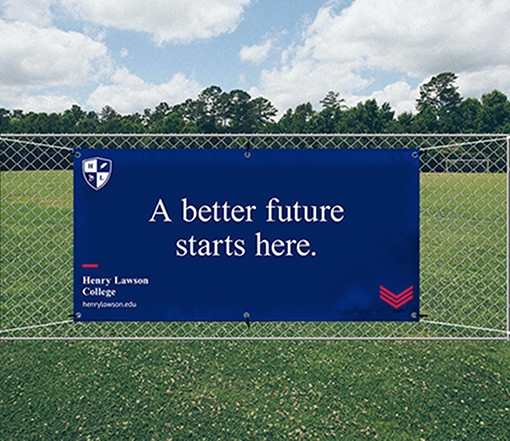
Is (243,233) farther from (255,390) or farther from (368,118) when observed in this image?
(368,118)

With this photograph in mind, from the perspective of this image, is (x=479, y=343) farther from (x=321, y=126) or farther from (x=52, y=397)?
(x=321, y=126)

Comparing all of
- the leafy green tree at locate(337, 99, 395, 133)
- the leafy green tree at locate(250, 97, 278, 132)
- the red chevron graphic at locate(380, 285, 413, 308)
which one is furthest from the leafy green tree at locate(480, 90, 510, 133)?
the red chevron graphic at locate(380, 285, 413, 308)

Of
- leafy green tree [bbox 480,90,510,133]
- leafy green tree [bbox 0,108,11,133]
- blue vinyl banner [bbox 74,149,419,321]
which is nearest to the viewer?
blue vinyl banner [bbox 74,149,419,321]

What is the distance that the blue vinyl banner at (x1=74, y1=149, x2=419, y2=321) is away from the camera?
135 inches

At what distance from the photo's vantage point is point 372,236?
11.4 feet

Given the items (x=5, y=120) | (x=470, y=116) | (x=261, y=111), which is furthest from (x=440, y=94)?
(x=5, y=120)

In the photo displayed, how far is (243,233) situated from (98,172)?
1.37m

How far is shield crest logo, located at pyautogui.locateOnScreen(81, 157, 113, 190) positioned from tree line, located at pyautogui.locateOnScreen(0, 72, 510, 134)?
68761 millimetres

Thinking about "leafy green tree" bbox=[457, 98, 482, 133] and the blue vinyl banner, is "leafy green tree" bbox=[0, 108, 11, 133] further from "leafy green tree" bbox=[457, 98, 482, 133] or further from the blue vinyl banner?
"leafy green tree" bbox=[457, 98, 482, 133]

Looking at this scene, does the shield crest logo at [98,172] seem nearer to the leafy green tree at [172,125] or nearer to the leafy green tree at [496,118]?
the leafy green tree at [172,125]

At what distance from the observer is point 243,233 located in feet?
11.3

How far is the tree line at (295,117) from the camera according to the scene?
70194mm

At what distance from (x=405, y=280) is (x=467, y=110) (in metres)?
84.3

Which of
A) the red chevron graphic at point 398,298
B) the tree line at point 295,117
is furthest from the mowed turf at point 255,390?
the tree line at point 295,117
